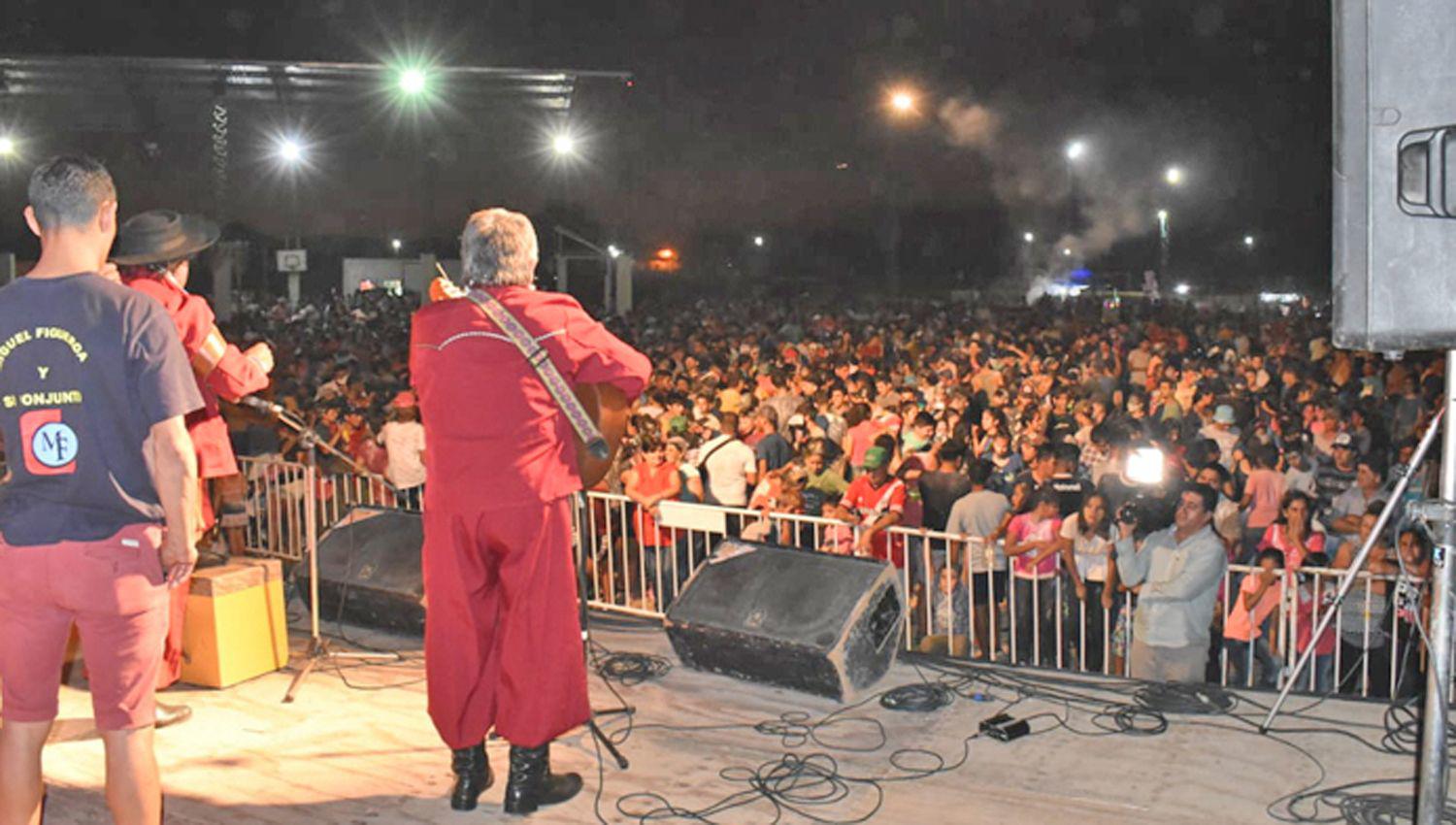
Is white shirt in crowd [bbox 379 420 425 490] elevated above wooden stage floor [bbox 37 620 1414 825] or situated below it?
above

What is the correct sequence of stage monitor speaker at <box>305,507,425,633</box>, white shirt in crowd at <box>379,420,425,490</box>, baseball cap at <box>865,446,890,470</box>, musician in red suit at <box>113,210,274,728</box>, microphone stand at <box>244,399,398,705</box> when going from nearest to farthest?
musician in red suit at <box>113,210,274,728</box> → microphone stand at <box>244,399,398,705</box> → stage monitor speaker at <box>305,507,425,633</box> → baseball cap at <box>865,446,890,470</box> → white shirt in crowd at <box>379,420,425,490</box>

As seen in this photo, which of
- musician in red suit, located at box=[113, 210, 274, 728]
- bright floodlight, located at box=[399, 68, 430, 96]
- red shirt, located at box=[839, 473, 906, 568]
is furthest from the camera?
bright floodlight, located at box=[399, 68, 430, 96]

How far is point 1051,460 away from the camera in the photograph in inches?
343

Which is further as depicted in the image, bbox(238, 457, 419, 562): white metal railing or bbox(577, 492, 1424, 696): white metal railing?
bbox(238, 457, 419, 562): white metal railing

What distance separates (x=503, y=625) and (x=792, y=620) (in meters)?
1.55

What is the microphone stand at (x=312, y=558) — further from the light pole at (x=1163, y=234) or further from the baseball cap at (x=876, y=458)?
the light pole at (x=1163, y=234)

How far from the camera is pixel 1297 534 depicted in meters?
7.45

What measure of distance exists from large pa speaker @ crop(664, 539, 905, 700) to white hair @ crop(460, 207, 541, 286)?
6.70ft

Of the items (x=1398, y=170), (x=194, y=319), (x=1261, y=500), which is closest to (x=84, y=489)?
(x=194, y=319)

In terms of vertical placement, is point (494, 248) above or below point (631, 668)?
above

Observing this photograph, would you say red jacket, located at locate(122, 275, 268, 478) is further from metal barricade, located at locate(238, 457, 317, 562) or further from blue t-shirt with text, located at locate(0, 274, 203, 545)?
metal barricade, located at locate(238, 457, 317, 562)

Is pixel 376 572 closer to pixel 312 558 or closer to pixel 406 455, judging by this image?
pixel 312 558

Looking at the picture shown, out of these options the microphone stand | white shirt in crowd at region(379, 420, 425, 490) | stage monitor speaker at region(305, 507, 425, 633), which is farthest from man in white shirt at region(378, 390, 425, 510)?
the microphone stand

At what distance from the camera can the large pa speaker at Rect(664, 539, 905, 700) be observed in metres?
5.39
